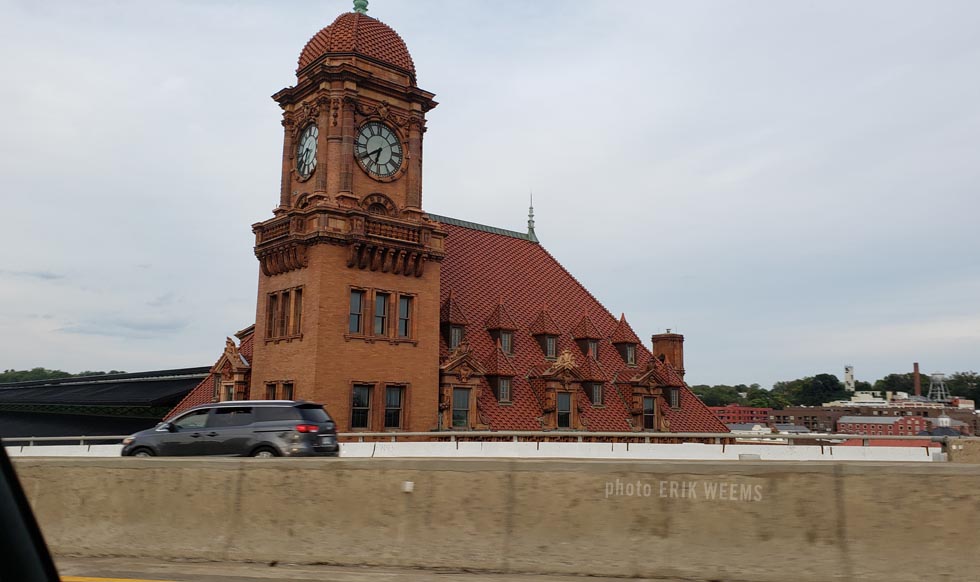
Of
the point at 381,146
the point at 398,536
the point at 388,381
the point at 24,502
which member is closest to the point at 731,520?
the point at 398,536

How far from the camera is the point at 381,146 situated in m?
36.8

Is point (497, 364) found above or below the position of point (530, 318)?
below

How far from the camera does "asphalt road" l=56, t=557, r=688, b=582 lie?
29.0ft

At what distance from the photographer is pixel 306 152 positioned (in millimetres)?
36906

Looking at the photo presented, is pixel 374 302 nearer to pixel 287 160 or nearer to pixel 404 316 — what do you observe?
pixel 404 316

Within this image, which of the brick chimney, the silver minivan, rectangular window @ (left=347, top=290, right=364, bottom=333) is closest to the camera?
the silver minivan

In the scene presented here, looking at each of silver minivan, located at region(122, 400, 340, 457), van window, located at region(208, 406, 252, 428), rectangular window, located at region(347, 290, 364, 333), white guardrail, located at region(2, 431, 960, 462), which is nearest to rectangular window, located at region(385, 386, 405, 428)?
rectangular window, located at region(347, 290, 364, 333)

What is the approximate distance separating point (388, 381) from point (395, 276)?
5.27 metres

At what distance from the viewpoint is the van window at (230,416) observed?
17375mm

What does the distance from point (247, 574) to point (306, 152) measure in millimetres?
30323

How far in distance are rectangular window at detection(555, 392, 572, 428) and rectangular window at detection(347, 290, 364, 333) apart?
41.6 feet

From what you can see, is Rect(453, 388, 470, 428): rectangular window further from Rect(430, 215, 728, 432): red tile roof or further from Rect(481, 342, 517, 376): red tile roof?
Rect(481, 342, 517, 376): red tile roof

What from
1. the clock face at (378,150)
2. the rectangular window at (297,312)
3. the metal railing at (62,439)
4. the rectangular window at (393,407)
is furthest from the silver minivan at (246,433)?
the clock face at (378,150)

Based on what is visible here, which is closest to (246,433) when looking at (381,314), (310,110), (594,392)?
(381,314)
